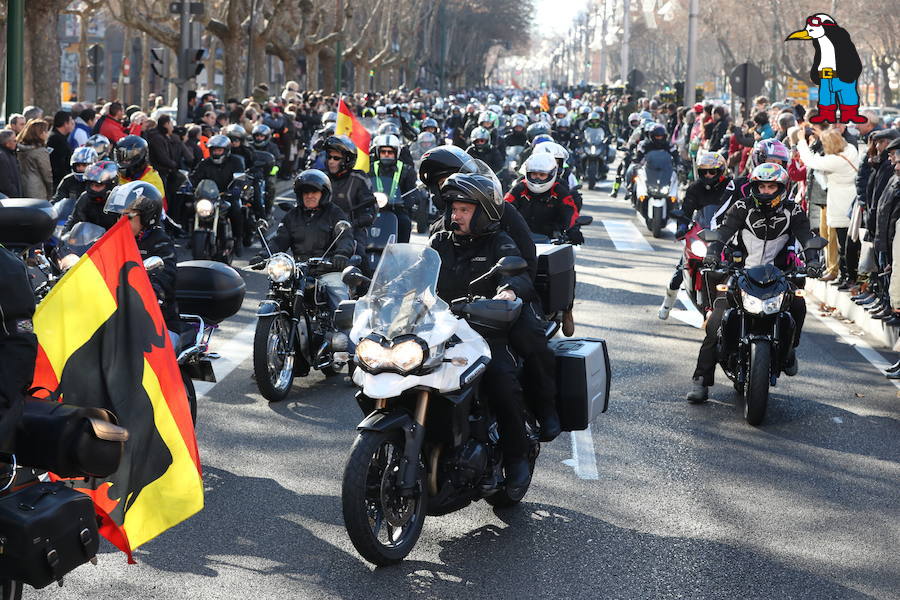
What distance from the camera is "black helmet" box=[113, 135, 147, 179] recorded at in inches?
464

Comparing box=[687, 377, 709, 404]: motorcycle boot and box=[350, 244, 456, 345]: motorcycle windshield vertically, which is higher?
box=[350, 244, 456, 345]: motorcycle windshield

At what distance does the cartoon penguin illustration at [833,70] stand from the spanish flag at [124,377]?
1141 centimetres

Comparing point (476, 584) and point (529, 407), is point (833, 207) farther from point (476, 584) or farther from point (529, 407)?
point (476, 584)

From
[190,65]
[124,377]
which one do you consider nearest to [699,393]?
[124,377]

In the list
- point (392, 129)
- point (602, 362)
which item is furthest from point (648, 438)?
point (392, 129)

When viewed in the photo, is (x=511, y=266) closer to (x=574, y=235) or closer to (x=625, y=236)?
(x=574, y=235)

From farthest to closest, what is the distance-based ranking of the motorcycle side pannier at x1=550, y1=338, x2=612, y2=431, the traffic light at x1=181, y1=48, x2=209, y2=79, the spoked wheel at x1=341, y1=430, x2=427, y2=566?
the traffic light at x1=181, y1=48, x2=209, y2=79 → the motorcycle side pannier at x1=550, y1=338, x2=612, y2=431 → the spoked wheel at x1=341, y1=430, x2=427, y2=566

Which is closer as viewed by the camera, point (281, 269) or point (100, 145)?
point (281, 269)

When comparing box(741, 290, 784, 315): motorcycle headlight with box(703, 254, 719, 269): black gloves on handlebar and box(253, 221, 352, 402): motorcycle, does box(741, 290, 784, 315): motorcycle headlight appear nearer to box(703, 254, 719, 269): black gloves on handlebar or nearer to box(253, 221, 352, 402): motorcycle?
box(703, 254, 719, 269): black gloves on handlebar

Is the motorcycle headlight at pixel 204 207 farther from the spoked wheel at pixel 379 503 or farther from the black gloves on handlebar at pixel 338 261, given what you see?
the spoked wheel at pixel 379 503

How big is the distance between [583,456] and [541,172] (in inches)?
172

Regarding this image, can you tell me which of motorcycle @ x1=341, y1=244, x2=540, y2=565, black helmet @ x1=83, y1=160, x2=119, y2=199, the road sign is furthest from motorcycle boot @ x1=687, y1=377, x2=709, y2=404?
the road sign

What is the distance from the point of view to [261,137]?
1997cm

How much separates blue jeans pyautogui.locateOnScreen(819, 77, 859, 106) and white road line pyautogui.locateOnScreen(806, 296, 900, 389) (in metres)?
2.55
